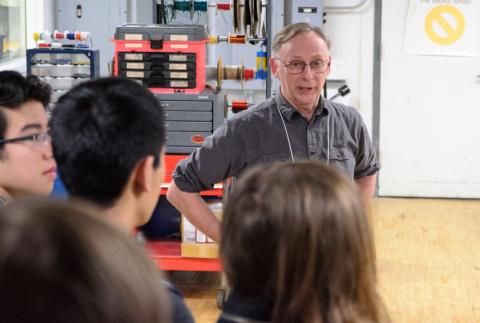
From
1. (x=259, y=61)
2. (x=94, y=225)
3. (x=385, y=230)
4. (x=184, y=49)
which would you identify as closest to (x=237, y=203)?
(x=94, y=225)

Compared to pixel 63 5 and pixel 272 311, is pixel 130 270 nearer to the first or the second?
pixel 272 311

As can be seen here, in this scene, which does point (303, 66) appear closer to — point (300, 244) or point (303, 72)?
point (303, 72)

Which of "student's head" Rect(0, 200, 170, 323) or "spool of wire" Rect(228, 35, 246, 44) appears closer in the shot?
"student's head" Rect(0, 200, 170, 323)

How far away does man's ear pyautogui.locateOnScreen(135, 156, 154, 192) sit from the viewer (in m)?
1.62

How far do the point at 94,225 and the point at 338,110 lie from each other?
7.44 feet

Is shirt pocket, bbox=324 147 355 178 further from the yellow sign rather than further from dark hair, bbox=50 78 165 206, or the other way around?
the yellow sign

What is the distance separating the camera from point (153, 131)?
1632 mm

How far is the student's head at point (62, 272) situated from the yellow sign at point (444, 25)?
7.00 meters

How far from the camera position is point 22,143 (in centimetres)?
217

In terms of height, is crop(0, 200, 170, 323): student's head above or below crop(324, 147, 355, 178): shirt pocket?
above


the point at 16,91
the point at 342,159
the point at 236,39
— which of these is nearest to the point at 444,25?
the point at 236,39

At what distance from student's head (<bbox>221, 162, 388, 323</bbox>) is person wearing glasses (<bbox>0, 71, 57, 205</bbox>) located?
0.82 meters

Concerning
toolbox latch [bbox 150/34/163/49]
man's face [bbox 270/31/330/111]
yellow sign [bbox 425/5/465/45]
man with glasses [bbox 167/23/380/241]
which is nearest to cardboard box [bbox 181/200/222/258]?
toolbox latch [bbox 150/34/163/49]

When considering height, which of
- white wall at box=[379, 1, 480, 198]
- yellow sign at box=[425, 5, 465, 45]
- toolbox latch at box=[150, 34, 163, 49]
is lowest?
white wall at box=[379, 1, 480, 198]
